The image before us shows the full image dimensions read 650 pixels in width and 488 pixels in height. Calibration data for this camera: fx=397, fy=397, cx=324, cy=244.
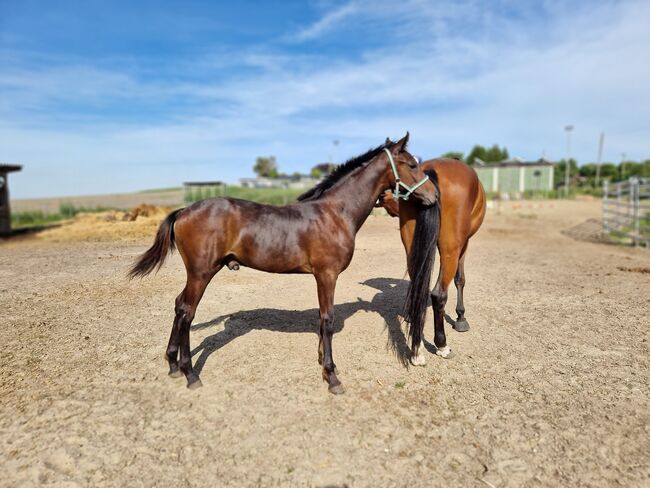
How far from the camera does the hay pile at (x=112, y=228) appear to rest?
14.1 metres

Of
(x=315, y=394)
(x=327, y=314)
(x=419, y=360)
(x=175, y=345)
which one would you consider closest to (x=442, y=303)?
(x=419, y=360)

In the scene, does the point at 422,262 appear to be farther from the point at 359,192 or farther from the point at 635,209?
the point at 635,209

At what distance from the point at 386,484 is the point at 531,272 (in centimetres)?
703

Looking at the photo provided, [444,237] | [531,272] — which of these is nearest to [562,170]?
[531,272]

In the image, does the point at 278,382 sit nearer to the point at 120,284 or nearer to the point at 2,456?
the point at 2,456

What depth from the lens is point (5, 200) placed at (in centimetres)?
1628

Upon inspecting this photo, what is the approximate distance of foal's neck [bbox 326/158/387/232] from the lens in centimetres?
384

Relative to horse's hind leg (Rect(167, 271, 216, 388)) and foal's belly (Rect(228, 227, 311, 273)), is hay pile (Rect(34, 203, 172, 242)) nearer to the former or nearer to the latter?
horse's hind leg (Rect(167, 271, 216, 388))

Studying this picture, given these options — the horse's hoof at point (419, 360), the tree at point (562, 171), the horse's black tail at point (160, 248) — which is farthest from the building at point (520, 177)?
the horse's black tail at point (160, 248)

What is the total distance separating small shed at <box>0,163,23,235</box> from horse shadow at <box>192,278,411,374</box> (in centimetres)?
1558

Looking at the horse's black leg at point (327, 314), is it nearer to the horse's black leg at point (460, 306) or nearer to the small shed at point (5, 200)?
the horse's black leg at point (460, 306)

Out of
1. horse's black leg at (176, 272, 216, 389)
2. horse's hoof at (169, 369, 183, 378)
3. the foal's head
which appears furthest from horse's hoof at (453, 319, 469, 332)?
horse's hoof at (169, 369, 183, 378)

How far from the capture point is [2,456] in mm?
2695

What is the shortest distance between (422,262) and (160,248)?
2.57 m
